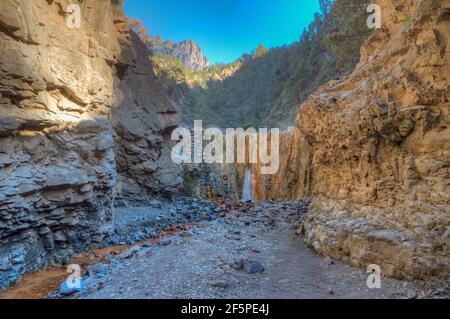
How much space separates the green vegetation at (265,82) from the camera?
3272 cm

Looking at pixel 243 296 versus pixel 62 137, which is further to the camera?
pixel 62 137

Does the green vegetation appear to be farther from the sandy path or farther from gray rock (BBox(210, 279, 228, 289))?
gray rock (BBox(210, 279, 228, 289))

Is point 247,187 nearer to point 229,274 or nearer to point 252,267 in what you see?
point 252,267

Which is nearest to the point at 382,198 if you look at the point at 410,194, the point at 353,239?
the point at 410,194

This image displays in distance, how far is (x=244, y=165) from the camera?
2531cm

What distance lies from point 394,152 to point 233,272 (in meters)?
4.26

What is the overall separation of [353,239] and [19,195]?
8.07 m

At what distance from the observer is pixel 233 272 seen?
6297mm

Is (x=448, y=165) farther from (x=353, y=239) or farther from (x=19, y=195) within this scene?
(x=19, y=195)

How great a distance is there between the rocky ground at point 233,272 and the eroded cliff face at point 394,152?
1.78 ft

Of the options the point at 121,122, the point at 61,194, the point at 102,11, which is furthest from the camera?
the point at 121,122

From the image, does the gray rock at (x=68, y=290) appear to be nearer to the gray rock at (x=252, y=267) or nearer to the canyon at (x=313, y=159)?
the canyon at (x=313, y=159)

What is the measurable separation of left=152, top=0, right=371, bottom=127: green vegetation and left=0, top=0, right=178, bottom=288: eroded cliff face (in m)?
11.7

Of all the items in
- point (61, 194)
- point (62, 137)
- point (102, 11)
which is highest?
point (102, 11)
